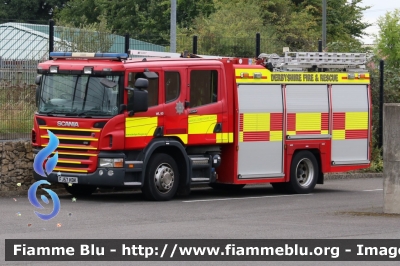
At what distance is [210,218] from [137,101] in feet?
9.56

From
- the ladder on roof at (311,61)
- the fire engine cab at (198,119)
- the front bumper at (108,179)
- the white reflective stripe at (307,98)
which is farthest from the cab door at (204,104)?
the white reflective stripe at (307,98)

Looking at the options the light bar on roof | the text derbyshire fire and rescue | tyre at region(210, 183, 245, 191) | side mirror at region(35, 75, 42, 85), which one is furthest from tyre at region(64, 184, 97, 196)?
the text derbyshire fire and rescue

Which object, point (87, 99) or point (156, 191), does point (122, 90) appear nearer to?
point (87, 99)

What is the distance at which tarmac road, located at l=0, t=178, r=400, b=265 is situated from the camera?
12359 mm

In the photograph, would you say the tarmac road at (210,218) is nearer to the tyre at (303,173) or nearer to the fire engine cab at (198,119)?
the tyre at (303,173)

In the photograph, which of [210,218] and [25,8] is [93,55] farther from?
[25,8]

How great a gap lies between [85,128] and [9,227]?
389cm

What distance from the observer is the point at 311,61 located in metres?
20.0

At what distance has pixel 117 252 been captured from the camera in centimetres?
1077

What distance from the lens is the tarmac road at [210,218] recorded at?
40.5ft

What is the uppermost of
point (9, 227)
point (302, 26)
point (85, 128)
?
point (302, 26)

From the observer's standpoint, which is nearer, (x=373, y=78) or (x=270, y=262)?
(x=270, y=262)

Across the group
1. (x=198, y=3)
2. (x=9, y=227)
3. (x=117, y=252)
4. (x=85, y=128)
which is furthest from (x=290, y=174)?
(x=198, y=3)

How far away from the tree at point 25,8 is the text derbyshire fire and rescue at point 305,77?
2313 inches
